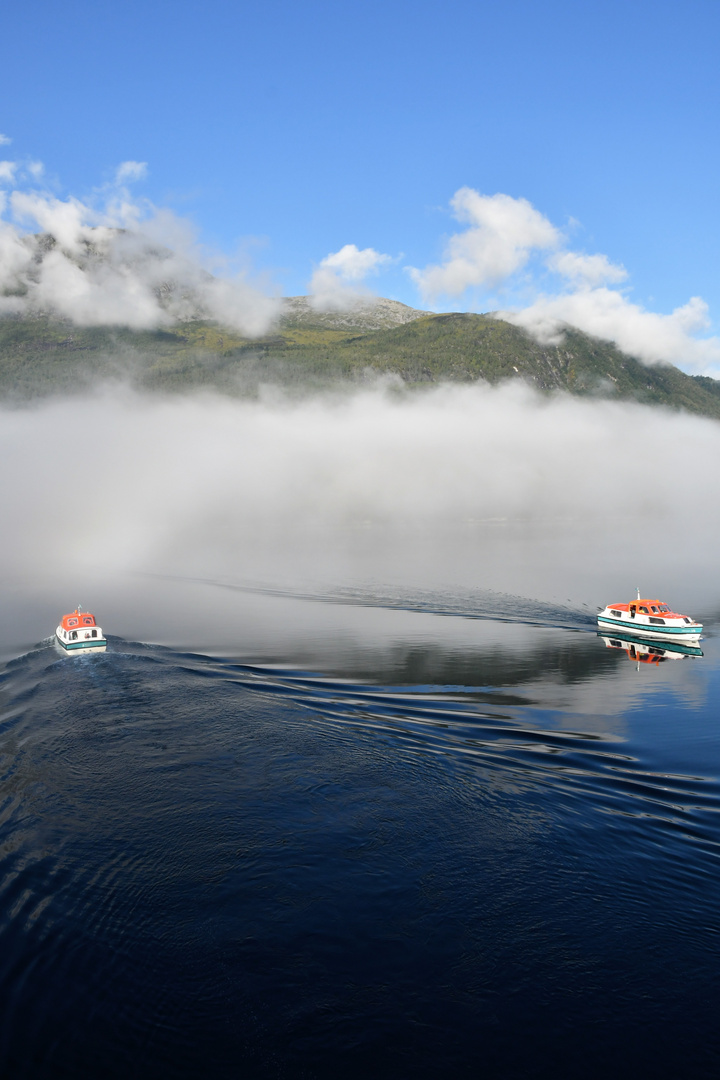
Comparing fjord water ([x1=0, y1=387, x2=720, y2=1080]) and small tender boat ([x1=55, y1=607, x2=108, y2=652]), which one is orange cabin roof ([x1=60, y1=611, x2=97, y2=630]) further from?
fjord water ([x1=0, y1=387, x2=720, y2=1080])

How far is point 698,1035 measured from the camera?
15328mm

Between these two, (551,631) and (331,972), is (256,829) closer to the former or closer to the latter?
(331,972)

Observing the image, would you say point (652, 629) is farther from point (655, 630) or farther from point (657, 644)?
point (657, 644)

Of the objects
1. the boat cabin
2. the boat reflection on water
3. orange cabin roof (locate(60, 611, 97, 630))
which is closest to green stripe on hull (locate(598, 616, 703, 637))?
the boat reflection on water

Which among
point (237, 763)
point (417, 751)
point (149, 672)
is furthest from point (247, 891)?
point (149, 672)

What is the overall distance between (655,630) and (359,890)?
46.9 metres

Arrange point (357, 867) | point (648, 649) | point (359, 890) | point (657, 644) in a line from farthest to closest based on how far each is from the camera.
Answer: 1. point (657, 644)
2. point (648, 649)
3. point (357, 867)
4. point (359, 890)

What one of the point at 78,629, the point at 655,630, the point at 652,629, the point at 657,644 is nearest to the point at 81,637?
the point at 78,629

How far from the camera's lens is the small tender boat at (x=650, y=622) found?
187ft

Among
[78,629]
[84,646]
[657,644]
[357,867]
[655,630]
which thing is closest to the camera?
[357,867]

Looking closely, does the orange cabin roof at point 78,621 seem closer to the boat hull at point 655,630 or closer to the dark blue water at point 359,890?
the dark blue water at point 359,890

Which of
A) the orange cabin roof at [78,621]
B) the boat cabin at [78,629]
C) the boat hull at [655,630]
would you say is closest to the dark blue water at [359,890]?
the boat cabin at [78,629]

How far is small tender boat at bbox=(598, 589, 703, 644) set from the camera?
57.0 metres

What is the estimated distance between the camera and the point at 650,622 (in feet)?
194
